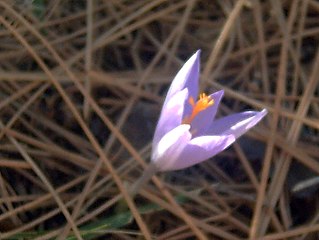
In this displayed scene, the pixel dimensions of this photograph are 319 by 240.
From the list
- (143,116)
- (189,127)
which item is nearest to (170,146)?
(189,127)

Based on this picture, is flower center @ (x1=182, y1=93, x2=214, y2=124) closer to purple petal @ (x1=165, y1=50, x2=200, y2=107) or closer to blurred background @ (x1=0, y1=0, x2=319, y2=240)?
purple petal @ (x1=165, y1=50, x2=200, y2=107)

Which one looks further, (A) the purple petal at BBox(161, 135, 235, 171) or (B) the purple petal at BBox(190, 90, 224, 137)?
(B) the purple petal at BBox(190, 90, 224, 137)

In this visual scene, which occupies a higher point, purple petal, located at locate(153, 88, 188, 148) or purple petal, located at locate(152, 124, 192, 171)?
purple petal, located at locate(153, 88, 188, 148)

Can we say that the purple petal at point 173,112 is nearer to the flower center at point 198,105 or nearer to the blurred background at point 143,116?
the flower center at point 198,105

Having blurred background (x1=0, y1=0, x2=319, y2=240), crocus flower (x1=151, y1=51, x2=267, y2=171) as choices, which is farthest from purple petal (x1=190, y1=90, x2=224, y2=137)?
blurred background (x1=0, y1=0, x2=319, y2=240)

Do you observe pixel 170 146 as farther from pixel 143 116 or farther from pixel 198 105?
pixel 143 116

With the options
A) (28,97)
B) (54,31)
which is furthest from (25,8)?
(28,97)

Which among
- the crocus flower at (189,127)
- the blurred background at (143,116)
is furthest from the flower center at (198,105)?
the blurred background at (143,116)

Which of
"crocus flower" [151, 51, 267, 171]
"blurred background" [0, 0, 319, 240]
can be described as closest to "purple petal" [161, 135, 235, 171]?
"crocus flower" [151, 51, 267, 171]
